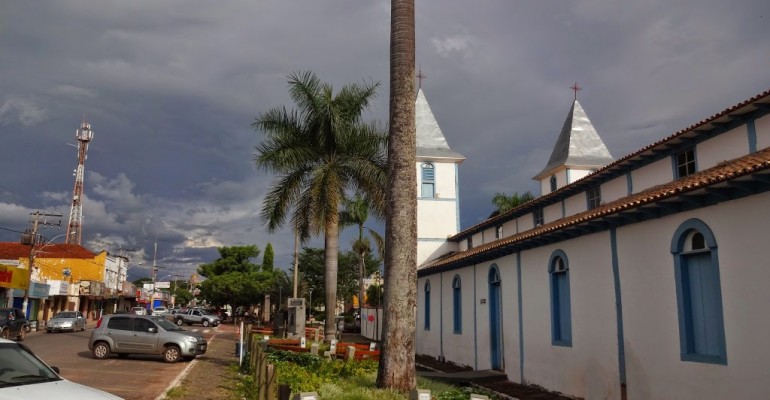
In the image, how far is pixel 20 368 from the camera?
7.36 m

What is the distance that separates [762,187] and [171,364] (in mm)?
17689

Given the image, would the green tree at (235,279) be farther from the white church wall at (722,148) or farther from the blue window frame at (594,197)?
the white church wall at (722,148)

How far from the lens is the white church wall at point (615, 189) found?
16.5 m

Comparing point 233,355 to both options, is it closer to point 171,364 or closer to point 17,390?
point 171,364

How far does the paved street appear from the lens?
14.1 metres

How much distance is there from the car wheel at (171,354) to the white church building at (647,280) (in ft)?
33.8

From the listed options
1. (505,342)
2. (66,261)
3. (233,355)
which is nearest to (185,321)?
(66,261)

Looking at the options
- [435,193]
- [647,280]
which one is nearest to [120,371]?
[647,280]

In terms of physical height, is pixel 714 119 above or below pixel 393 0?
below

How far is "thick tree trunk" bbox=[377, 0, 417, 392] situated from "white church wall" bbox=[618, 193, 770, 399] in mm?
4473

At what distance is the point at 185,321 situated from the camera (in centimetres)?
5431

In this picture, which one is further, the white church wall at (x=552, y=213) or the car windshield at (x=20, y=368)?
the white church wall at (x=552, y=213)

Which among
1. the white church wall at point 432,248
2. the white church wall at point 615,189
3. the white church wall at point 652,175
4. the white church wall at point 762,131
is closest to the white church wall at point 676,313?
the white church wall at point 762,131

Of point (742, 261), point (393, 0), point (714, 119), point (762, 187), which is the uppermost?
point (393, 0)
